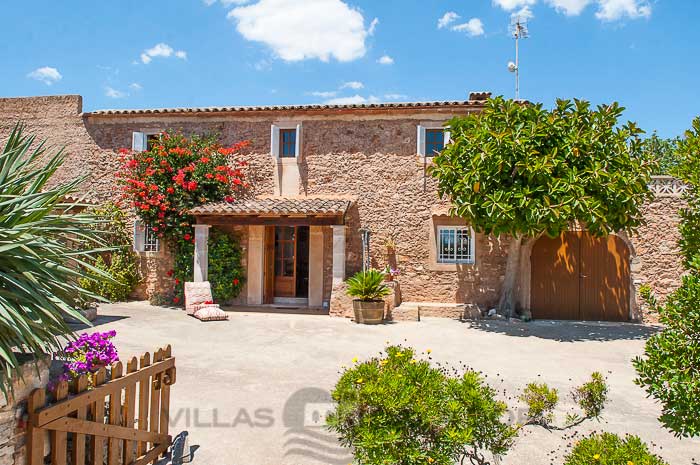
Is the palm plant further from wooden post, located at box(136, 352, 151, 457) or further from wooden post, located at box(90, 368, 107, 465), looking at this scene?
wooden post, located at box(136, 352, 151, 457)

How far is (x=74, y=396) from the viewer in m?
2.95

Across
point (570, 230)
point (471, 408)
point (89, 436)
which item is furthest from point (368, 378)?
point (570, 230)

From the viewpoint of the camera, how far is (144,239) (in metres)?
13.5

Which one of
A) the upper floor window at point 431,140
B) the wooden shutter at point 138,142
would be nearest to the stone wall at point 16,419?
the upper floor window at point 431,140

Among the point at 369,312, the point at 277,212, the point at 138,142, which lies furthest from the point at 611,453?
the point at 138,142

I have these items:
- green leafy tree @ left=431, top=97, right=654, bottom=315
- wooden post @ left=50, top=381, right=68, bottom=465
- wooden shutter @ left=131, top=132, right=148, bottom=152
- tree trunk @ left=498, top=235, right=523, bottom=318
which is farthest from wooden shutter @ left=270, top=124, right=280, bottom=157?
wooden post @ left=50, top=381, right=68, bottom=465

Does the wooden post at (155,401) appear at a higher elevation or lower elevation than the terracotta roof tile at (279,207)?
lower

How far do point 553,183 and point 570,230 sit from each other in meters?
3.27

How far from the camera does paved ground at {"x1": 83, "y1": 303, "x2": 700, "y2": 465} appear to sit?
4.22 m

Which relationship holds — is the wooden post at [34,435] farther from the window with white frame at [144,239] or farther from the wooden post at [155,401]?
the window with white frame at [144,239]

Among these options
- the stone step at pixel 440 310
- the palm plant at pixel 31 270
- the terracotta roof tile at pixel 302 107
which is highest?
the terracotta roof tile at pixel 302 107

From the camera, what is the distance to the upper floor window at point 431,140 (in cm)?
1240

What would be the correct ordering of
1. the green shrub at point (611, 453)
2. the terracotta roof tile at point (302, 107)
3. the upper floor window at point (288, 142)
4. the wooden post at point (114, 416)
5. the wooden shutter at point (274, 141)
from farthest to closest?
the upper floor window at point (288, 142)
the wooden shutter at point (274, 141)
the terracotta roof tile at point (302, 107)
the wooden post at point (114, 416)
the green shrub at point (611, 453)

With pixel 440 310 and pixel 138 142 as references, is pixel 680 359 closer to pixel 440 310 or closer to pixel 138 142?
pixel 440 310
